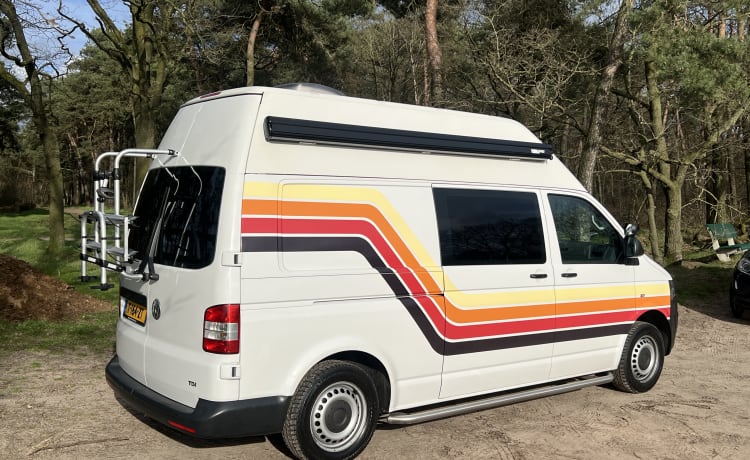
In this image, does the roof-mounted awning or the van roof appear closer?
the roof-mounted awning

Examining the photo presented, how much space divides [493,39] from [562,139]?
29.8 feet

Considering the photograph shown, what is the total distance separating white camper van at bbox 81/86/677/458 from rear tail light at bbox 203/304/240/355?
0.04 feet

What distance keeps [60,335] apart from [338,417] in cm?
534

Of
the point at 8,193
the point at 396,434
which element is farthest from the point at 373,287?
the point at 8,193

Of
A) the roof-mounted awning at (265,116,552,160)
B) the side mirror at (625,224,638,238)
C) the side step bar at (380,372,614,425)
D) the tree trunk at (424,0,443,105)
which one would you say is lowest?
the side step bar at (380,372,614,425)

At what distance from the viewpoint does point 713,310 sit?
436 inches

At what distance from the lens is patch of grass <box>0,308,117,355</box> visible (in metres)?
7.51

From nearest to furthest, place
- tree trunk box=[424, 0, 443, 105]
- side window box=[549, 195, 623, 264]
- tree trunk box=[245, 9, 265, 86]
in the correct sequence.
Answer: side window box=[549, 195, 623, 264]
tree trunk box=[424, 0, 443, 105]
tree trunk box=[245, 9, 265, 86]

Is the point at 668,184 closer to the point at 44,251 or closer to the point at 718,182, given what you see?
the point at 718,182

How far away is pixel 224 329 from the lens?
150 inches

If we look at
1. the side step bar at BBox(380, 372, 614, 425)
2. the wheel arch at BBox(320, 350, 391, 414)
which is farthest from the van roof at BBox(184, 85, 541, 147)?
the side step bar at BBox(380, 372, 614, 425)

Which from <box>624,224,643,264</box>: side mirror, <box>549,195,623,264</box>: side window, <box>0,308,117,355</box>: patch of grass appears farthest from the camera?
<box>0,308,117,355</box>: patch of grass

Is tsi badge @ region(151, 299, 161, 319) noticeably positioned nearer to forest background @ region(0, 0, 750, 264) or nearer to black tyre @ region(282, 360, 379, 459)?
black tyre @ region(282, 360, 379, 459)

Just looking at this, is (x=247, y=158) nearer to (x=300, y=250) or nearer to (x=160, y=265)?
(x=300, y=250)
